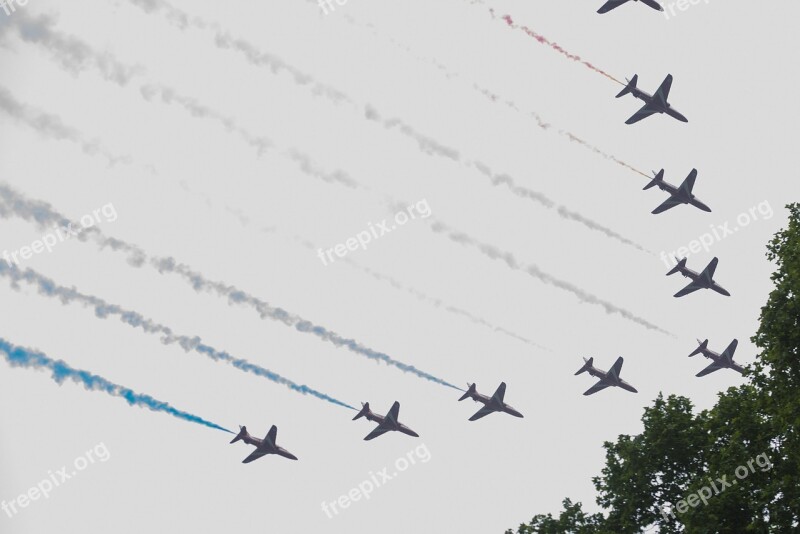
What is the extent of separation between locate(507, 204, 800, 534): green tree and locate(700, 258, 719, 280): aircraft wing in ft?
106

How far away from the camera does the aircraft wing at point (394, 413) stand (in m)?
63.9

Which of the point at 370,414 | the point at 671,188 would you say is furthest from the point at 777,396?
the point at 671,188

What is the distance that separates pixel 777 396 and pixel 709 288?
128 ft

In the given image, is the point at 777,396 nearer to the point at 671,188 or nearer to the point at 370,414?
the point at 370,414

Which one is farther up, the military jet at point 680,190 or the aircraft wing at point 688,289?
the military jet at point 680,190

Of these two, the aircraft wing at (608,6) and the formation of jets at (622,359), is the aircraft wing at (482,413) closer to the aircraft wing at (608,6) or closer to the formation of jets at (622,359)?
the formation of jets at (622,359)

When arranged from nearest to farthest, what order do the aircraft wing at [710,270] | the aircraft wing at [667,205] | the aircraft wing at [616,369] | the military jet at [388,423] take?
the military jet at [388,423] < the aircraft wing at [616,369] < the aircraft wing at [667,205] < the aircraft wing at [710,270]

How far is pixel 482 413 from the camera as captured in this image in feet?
231

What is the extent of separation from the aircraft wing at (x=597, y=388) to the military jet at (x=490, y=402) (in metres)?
7.80

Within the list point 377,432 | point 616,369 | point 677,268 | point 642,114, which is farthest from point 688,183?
point 377,432

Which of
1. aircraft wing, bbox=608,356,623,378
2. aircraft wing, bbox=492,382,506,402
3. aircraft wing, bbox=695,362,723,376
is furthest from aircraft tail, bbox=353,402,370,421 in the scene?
aircraft wing, bbox=695,362,723,376

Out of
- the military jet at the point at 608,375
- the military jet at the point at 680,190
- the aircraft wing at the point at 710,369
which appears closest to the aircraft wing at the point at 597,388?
the military jet at the point at 608,375

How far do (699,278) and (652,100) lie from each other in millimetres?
15168

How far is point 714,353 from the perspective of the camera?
7544 cm
